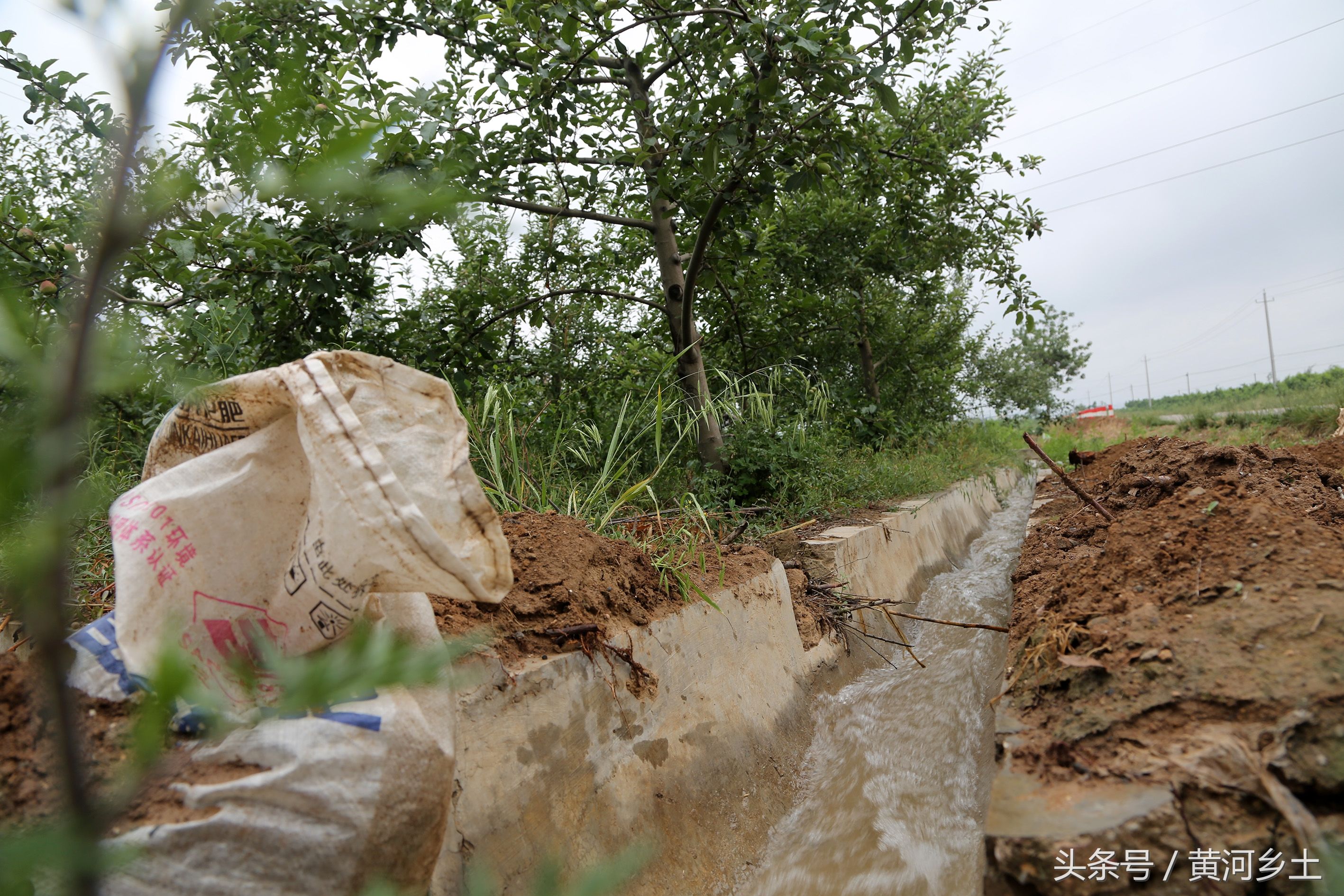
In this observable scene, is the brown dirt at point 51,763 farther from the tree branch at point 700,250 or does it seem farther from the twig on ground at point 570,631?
the tree branch at point 700,250

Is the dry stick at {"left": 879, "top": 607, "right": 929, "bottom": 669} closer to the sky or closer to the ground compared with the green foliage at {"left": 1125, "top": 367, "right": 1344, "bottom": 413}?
closer to the ground

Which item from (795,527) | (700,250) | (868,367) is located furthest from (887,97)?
(868,367)

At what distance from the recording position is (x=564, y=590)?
2.19m

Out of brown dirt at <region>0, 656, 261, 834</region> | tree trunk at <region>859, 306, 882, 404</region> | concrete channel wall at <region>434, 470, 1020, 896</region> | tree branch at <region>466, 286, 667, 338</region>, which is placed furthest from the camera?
tree trunk at <region>859, 306, 882, 404</region>

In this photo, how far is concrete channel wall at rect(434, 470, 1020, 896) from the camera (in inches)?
65.5

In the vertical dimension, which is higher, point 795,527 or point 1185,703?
point 795,527

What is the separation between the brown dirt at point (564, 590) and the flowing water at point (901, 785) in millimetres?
781

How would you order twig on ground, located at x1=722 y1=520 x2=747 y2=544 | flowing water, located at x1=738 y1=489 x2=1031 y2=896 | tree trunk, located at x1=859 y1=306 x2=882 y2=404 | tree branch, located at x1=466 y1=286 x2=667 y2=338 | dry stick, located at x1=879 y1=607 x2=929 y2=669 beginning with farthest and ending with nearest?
tree trunk, located at x1=859 y1=306 x2=882 y2=404 → tree branch, located at x1=466 y1=286 x2=667 y2=338 → twig on ground, located at x1=722 y1=520 x2=747 y2=544 → dry stick, located at x1=879 y1=607 x2=929 y2=669 → flowing water, located at x1=738 y1=489 x2=1031 y2=896

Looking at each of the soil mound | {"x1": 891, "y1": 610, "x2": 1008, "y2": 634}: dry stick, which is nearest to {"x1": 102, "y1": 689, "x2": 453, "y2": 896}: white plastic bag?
{"x1": 891, "y1": 610, "x2": 1008, "y2": 634}: dry stick

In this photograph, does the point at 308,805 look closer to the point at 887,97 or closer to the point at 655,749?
the point at 655,749

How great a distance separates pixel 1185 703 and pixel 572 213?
3859 millimetres

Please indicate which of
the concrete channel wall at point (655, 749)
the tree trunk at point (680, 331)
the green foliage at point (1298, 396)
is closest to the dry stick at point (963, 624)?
the concrete channel wall at point (655, 749)

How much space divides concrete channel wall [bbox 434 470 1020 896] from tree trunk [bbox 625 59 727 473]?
4.60 ft

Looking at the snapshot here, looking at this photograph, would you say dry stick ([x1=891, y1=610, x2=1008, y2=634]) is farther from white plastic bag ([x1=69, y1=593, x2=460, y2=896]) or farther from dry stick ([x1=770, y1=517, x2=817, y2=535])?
white plastic bag ([x1=69, y1=593, x2=460, y2=896])
